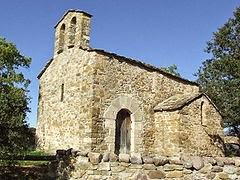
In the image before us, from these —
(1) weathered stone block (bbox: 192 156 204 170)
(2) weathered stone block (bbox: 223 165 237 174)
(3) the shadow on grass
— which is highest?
(1) weathered stone block (bbox: 192 156 204 170)

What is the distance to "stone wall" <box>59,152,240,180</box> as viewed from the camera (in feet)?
26.7

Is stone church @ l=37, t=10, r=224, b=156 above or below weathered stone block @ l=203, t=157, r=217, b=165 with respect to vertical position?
above

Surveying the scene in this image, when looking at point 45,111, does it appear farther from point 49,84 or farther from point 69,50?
point 69,50

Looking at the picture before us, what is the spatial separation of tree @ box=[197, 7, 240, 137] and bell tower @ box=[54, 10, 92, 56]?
9470 mm

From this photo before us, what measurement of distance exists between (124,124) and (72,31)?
5590 millimetres

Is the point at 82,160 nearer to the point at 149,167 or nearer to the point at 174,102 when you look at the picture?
the point at 149,167

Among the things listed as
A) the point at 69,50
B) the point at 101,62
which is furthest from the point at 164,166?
the point at 69,50

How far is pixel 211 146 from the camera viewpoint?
18.5 m

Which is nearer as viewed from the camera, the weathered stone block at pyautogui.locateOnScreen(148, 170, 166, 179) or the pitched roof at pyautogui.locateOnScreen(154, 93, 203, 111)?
the weathered stone block at pyautogui.locateOnScreen(148, 170, 166, 179)

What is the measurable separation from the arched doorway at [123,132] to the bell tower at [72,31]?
3.81 meters

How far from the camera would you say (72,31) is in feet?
59.2

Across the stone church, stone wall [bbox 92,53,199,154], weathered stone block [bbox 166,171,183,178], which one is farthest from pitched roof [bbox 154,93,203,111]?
weathered stone block [bbox 166,171,183,178]

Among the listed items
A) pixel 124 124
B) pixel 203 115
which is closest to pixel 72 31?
pixel 124 124

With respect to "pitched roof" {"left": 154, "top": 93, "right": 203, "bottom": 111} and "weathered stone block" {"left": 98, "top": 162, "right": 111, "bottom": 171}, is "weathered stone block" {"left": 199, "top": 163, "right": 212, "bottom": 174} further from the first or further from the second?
"pitched roof" {"left": 154, "top": 93, "right": 203, "bottom": 111}
